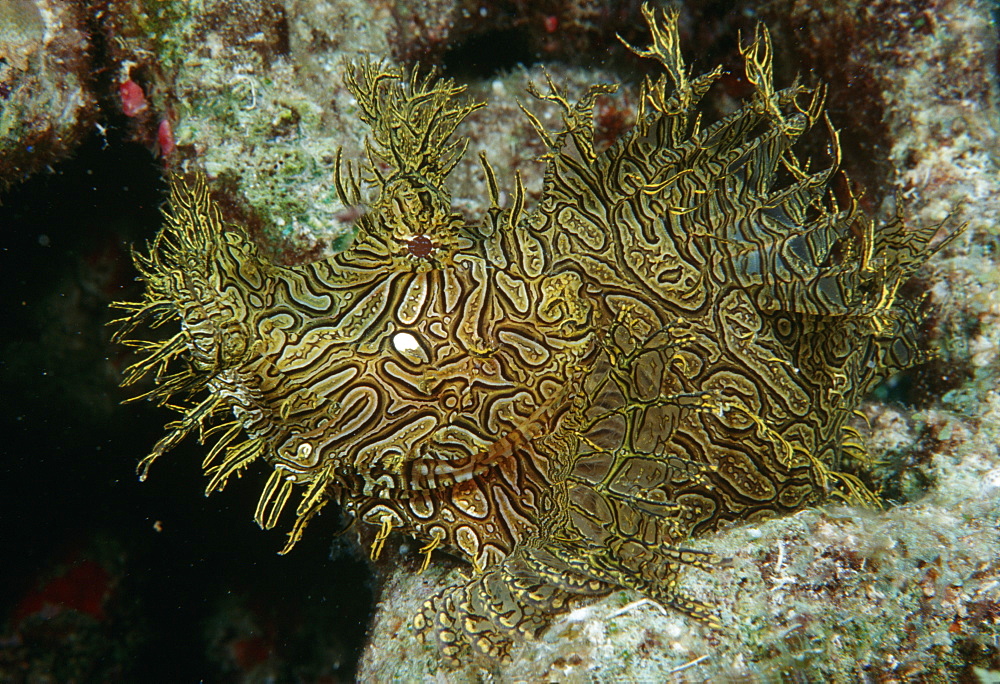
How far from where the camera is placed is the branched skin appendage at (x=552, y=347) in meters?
3.09

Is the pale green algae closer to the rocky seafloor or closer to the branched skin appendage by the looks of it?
the rocky seafloor

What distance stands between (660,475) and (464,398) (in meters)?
1.32

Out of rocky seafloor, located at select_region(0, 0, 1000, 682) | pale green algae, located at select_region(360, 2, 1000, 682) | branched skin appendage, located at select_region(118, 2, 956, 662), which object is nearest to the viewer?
pale green algae, located at select_region(360, 2, 1000, 682)

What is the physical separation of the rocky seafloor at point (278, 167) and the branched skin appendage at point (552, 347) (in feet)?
2.86

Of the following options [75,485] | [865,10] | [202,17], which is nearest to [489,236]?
[202,17]

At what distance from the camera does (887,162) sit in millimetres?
4609

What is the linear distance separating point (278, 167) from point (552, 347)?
9.93 feet

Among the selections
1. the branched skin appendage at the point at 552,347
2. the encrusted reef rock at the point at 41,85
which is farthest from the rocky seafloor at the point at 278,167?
the branched skin appendage at the point at 552,347

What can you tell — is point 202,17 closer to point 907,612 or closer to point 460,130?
point 460,130

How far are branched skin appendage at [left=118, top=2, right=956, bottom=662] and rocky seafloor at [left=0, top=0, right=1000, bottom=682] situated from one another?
0.87 metres

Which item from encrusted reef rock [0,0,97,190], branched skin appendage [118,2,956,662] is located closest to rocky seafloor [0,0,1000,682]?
encrusted reef rock [0,0,97,190]

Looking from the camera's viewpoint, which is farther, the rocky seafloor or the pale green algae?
the rocky seafloor

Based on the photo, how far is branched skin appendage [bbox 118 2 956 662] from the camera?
3092 millimetres

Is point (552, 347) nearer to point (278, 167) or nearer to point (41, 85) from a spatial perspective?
point (278, 167)
